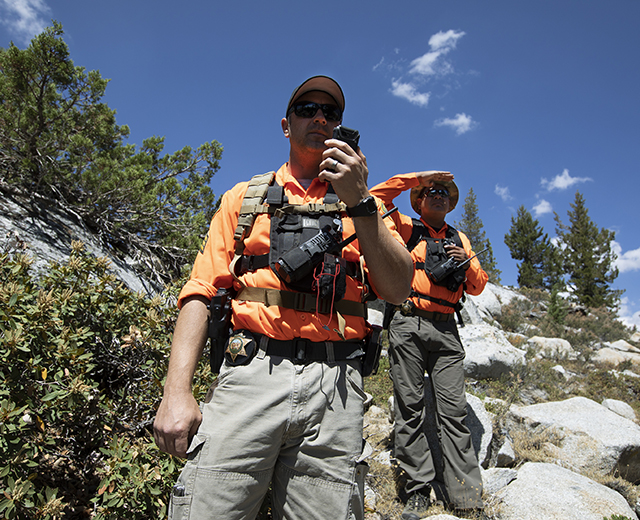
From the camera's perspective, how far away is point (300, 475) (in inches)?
57.6

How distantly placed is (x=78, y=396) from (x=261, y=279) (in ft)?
5.10

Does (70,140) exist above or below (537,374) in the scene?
above

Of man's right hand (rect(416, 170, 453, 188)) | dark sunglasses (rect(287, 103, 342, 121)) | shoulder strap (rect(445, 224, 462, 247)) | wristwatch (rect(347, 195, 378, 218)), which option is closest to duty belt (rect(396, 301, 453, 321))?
shoulder strap (rect(445, 224, 462, 247))

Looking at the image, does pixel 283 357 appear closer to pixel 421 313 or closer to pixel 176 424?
pixel 176 424

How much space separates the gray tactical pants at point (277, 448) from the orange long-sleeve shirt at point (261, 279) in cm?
14

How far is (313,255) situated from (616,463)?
5300 millimetres

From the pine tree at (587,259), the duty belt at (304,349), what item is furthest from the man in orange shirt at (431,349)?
the pine tree at (587,259)

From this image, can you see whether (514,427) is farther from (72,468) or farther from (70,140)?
(70,140)

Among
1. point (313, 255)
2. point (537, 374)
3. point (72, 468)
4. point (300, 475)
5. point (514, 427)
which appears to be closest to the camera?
point (300, 475)

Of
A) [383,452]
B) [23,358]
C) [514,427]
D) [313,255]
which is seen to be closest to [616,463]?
[514,427]

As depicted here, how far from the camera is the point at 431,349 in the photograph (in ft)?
13.5

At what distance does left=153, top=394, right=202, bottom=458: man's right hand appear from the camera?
1.42 m

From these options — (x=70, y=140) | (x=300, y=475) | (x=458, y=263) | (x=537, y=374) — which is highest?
(x=70, y=140)

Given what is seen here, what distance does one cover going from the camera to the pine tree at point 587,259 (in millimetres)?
27672
